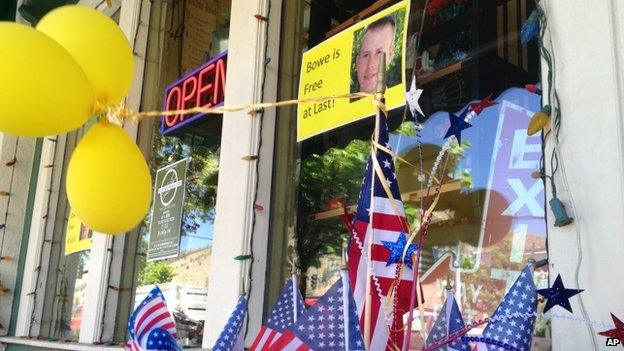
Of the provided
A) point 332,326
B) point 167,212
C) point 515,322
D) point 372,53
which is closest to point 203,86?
point 167,212

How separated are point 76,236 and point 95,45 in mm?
3901

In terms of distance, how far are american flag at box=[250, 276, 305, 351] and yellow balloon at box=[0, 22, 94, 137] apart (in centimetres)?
90

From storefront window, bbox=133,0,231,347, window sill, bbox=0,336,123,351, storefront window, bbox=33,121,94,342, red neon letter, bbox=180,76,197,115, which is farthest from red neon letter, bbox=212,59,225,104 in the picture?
window sill, bbox=0,336,123,351

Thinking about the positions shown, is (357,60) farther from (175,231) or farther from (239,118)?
(175,231)

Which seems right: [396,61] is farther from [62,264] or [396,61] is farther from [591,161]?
[62,264]

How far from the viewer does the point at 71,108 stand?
195cm

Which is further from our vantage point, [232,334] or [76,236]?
[76,236]

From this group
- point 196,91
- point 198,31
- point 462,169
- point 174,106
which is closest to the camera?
point 462,169

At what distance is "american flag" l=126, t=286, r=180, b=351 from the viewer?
190cm

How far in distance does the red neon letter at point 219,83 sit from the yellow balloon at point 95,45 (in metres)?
1.89

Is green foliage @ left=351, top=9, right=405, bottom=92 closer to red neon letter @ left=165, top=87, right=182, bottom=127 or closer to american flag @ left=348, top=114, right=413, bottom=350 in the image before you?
american flag @ left=348, top=114, right=413, bottom=350

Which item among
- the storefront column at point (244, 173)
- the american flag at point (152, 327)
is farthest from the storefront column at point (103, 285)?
the american flag at point (152, 327)

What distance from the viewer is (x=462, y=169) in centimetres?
295

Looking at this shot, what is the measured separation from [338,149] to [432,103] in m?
0.63
